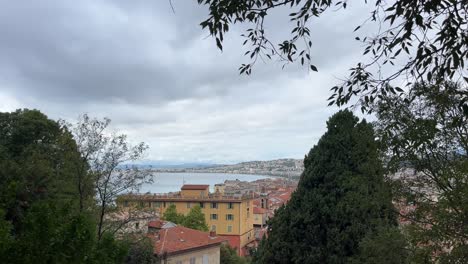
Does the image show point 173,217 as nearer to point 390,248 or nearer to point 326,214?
point 326,214

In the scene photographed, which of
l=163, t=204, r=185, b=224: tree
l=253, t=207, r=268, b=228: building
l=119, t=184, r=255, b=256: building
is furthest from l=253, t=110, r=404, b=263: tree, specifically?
l=253, t=207, r=268, b=228: building

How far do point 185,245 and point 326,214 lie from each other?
42.9ft

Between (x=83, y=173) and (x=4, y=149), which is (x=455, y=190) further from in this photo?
(x=4, y=149)

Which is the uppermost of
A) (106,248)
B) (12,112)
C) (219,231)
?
(12,112)

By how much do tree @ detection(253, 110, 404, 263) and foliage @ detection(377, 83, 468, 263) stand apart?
5.15 meters

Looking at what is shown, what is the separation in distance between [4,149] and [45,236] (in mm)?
18211

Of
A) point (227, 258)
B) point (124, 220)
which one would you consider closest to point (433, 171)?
point (124, 220)

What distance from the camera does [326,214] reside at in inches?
583

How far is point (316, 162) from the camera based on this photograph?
53.5ft

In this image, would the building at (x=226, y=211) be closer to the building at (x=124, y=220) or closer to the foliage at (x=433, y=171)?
the building at (x=124, y=220)

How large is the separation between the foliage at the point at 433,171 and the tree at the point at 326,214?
515 cm

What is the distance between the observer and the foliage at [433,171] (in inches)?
239

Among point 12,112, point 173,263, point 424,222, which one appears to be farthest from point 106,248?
point 12,112

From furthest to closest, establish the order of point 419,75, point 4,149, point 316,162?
1. point 4,149
2. point 316,162
3. point 419,75
